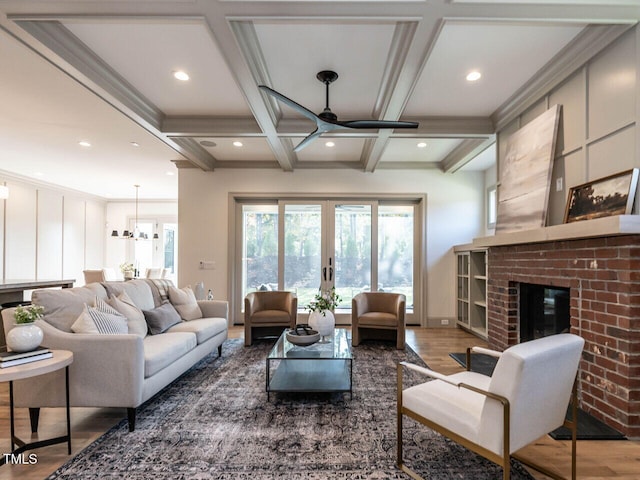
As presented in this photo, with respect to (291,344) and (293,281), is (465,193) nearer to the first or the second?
(293,281)

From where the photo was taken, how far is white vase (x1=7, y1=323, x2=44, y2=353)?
188 centimetres

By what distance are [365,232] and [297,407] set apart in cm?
364

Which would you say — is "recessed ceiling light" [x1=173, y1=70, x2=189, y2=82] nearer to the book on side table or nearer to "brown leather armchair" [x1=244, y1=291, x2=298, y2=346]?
the book on side table

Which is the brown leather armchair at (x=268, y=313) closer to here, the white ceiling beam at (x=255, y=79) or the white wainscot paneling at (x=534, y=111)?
the white ceiling beam at (x=255, y=79)

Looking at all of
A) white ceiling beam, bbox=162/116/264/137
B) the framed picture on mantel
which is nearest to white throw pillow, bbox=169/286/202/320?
white ceiling beam, bbox=162/116/264/137

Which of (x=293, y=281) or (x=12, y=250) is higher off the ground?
(x=12, y=250)

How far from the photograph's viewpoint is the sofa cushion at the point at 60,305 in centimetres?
237

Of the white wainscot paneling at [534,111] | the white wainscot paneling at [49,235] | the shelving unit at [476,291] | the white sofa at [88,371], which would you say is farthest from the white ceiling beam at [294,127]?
the white wainscot paneling at [49,235]

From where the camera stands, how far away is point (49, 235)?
7609 millimetres

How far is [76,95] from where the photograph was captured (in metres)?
3.30

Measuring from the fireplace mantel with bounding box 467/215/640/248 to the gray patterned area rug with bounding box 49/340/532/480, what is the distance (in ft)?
5.08

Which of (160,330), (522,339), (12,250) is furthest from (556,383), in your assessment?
(12,250)

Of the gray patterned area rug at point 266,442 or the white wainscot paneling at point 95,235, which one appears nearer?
the gray patterned area rug at point 266,442

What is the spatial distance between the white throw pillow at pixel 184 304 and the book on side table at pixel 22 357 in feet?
6.13
